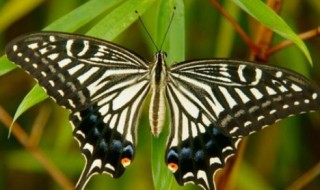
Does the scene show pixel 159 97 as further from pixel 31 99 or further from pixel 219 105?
pixel 31 99

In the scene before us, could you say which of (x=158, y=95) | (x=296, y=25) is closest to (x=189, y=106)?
(x=158, y=95)

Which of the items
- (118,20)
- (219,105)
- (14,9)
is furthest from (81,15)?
(14,9)

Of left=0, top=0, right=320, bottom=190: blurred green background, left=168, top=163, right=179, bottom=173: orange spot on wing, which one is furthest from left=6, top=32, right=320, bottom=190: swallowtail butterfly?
left=0, top=0, right=320, bottom=190: blurred green background

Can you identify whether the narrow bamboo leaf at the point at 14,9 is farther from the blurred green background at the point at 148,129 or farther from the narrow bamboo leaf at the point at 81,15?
the narrow bamboo leaf at the point at 81,15

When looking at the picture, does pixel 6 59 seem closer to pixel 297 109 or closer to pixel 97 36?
pixel 97 36

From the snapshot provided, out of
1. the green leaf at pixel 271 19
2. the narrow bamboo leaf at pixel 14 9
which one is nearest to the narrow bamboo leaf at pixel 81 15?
the green leaf at pixel 271 19

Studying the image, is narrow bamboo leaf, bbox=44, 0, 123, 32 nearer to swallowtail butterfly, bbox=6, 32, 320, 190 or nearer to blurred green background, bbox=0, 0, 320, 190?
swallowtail butterfly, bbox=6, 32, 320, 190
